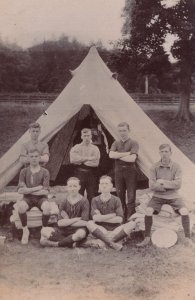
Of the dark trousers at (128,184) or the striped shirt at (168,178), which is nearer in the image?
the striped shirt at (168,178)

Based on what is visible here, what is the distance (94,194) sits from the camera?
15.6ft

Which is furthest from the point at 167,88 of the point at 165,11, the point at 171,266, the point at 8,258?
the point at 8,258

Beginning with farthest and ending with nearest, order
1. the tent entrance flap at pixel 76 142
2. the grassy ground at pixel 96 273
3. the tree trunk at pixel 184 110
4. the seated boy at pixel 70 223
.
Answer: the tree trunk at pixel 184 110 < the tent entrance flap at pixel 76 142 < the seated boy at pixel 70 223 < the grassy ground at pixel 96 273

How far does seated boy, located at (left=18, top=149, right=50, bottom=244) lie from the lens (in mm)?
4320

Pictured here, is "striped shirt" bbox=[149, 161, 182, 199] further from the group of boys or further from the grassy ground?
the grassy ground

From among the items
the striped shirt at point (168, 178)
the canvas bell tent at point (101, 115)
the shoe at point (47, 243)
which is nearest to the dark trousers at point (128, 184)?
the striped shirt at point (168, 178)

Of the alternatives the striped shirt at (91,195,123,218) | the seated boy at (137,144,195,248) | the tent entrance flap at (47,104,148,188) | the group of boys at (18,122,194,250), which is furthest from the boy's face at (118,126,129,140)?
the tent entrance flap at (47,104,148,188)

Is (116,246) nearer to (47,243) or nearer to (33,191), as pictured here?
(47,243)

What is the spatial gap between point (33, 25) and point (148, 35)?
1.45 metres

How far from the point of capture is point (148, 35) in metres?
5.22

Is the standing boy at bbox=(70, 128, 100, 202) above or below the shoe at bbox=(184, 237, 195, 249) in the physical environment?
above

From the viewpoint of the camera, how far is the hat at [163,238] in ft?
14.0

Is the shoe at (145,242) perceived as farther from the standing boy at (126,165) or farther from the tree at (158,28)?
the tree at (158,28)

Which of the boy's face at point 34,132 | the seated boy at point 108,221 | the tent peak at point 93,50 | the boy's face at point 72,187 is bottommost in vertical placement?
the seated boy at point 108,221
